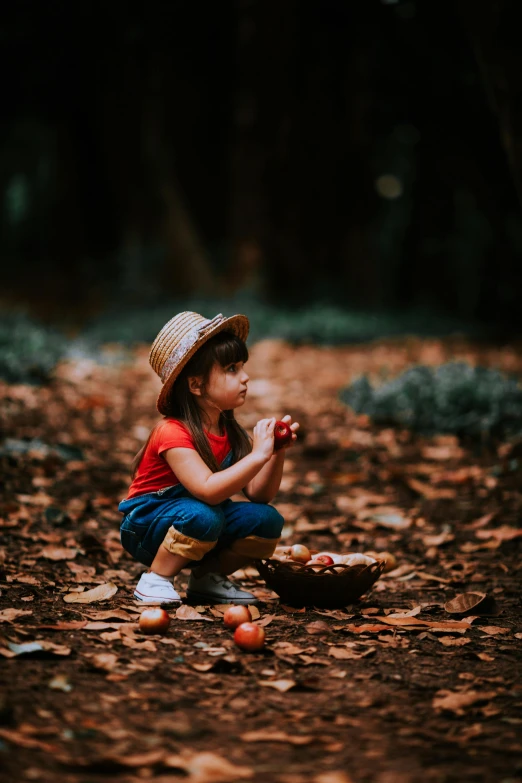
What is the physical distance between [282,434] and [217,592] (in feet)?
2.43

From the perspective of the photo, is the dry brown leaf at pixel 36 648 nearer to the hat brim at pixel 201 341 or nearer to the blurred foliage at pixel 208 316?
the hat brim at pixel 201 341

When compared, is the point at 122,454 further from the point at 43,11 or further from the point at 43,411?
the point at 43,11

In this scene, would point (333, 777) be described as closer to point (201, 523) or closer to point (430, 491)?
point (201, 523)

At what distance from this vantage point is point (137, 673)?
279 cm

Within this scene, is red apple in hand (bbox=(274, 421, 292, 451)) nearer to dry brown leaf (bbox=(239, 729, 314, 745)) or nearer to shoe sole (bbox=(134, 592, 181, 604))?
shoe sole (bbox=(134, 592, 181, 604))

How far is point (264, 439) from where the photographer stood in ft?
10.9

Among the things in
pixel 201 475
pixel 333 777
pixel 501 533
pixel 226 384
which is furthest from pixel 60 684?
pixel 501 533

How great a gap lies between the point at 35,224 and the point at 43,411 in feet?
48.9

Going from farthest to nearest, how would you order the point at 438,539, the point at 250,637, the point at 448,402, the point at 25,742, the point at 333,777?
the point at 448,402
the point at 438,539
the point at 250,637
the point at 25,742
the point at 333,777

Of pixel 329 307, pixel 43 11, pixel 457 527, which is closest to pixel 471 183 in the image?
pixel 329 307

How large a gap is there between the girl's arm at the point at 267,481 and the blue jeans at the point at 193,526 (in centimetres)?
5

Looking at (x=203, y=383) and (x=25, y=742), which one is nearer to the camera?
(x=25, y=742)

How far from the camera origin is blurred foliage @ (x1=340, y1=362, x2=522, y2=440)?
686 centimetres

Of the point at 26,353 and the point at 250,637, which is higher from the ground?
the point at 26,353
